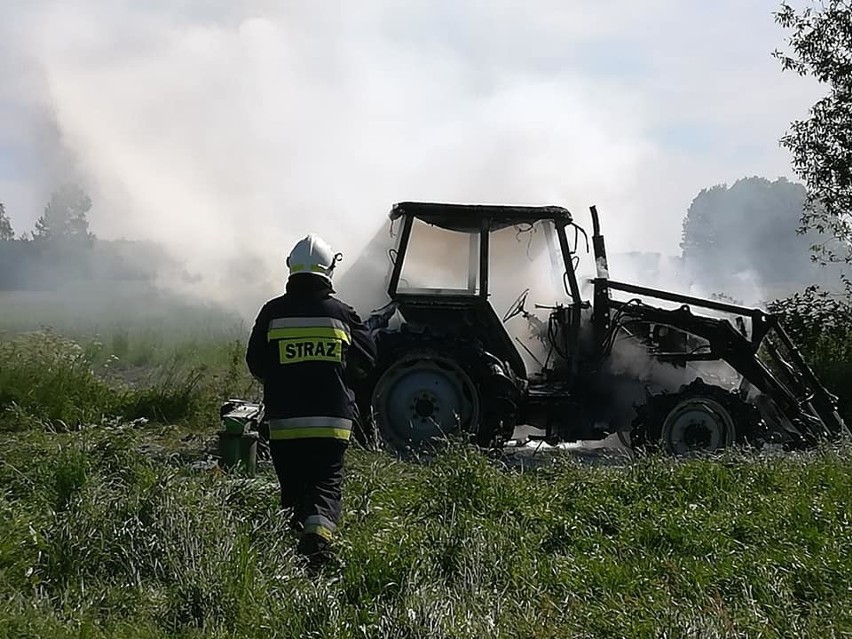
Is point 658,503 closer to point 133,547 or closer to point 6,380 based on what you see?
point 133,547

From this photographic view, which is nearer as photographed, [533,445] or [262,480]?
[262,480]

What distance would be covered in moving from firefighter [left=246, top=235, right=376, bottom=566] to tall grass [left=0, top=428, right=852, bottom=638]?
27cm

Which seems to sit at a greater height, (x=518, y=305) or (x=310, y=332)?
(x=518, y=305)

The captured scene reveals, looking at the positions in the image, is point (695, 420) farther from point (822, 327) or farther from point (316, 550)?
point (822, 327)

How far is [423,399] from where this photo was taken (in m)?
8.80

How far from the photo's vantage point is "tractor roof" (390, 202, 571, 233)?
8969 mm

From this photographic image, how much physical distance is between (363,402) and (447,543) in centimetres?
383

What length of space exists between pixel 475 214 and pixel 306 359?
143 inches

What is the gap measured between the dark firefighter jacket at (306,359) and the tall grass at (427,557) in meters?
0.57

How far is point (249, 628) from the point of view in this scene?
4188 millimetres

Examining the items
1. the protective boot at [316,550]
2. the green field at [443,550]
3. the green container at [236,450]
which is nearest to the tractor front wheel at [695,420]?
the green field at [443,550]

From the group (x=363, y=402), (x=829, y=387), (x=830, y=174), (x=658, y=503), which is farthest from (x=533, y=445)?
(x=830, y=174)

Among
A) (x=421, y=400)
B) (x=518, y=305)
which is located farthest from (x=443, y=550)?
(x=518, y=305)

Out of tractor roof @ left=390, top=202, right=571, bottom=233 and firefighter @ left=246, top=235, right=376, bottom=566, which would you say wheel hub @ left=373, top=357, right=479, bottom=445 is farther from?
firefighter @ left=246, top=235, right=376, bottom=566
